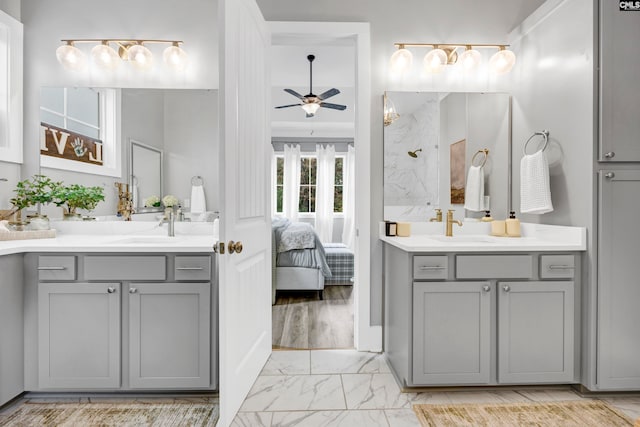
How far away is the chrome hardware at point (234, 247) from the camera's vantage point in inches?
67.7

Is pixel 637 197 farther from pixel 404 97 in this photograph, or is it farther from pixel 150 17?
pixel 150 17

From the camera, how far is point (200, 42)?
2.64m

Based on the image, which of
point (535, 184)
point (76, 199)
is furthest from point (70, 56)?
point (535, 184)

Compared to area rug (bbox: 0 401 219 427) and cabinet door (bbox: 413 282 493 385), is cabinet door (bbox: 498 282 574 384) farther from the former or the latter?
area rug (bbox: 0 401 219 427)

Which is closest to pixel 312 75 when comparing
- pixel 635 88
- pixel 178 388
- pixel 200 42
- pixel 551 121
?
pixel 200 42

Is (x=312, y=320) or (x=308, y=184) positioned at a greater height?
(x=308, y=184)

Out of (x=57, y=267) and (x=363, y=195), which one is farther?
(x=363, y=195)

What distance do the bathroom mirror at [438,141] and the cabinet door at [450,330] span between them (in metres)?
0.85

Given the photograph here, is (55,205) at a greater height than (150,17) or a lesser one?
lesser

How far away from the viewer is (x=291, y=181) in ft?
24.0

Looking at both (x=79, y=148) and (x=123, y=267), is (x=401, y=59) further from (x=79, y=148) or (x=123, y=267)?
(x=79, y=148)

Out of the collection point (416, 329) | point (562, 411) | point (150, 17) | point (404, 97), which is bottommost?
point (562, 411)

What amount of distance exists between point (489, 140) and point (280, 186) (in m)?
5.13

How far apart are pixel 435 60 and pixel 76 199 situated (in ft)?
9.06
